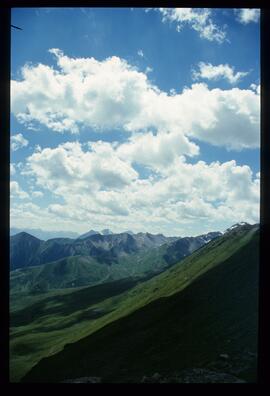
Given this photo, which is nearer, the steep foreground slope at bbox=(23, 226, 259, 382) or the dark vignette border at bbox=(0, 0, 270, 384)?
the dark vignette border at bbox=(0, 0, 270, 384)

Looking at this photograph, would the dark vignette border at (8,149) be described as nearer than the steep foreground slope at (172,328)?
Yes

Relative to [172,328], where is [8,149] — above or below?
above

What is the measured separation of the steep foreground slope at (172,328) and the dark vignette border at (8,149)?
123 ft

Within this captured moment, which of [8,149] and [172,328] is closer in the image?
[8,149]

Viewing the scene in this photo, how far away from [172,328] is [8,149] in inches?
2535

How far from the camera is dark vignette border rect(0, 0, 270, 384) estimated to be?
2.61 metres

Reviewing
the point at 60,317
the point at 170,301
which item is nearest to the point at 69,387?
the point at 170,301

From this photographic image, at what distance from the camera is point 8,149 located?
268cm

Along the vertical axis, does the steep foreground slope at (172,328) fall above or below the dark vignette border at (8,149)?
below

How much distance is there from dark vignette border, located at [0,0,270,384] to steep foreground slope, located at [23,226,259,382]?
37.5 meters

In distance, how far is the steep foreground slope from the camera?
47.7 meters

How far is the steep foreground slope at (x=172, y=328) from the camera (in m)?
47.7

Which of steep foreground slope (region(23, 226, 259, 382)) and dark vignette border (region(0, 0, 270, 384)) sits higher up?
dark vignette border (region(0, 0, 270, 384))
